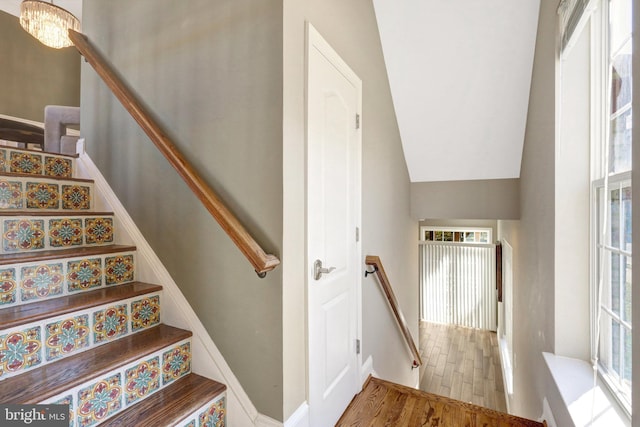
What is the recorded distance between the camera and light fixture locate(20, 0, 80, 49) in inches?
93.0

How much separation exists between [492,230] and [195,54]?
6.53 metres

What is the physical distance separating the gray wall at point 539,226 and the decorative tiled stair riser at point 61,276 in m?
2.44

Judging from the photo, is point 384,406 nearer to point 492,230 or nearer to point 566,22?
point 566,22

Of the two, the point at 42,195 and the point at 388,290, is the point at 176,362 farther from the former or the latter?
the point at 388,290

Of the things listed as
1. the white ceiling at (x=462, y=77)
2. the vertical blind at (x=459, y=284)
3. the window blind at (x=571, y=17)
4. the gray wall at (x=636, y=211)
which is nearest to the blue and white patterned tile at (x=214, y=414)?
the gray wall at (x=636, y=211)

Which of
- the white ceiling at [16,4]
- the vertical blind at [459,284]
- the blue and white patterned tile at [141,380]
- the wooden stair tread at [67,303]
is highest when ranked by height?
the white ceiling at [16,4]

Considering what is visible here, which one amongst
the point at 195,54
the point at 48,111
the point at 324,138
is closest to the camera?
the point at 195,54

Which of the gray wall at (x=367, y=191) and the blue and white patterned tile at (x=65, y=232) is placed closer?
the gray wall at (x=367, y=191)

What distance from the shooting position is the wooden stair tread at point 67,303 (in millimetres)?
1168

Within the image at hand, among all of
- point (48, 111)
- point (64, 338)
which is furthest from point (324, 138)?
point (48, 111)

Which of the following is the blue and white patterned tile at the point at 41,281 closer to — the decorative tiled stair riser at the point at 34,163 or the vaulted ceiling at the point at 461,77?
the decorative tiled stair riser at the point at 34,163

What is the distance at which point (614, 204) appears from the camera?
1.28 metres

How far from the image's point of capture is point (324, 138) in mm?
1647

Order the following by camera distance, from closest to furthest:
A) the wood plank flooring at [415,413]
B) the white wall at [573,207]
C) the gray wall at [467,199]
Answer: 1. the white wall at [573,207]
2. the wood plank flooring at [415,413]
3. the gray wall at [467,199]
